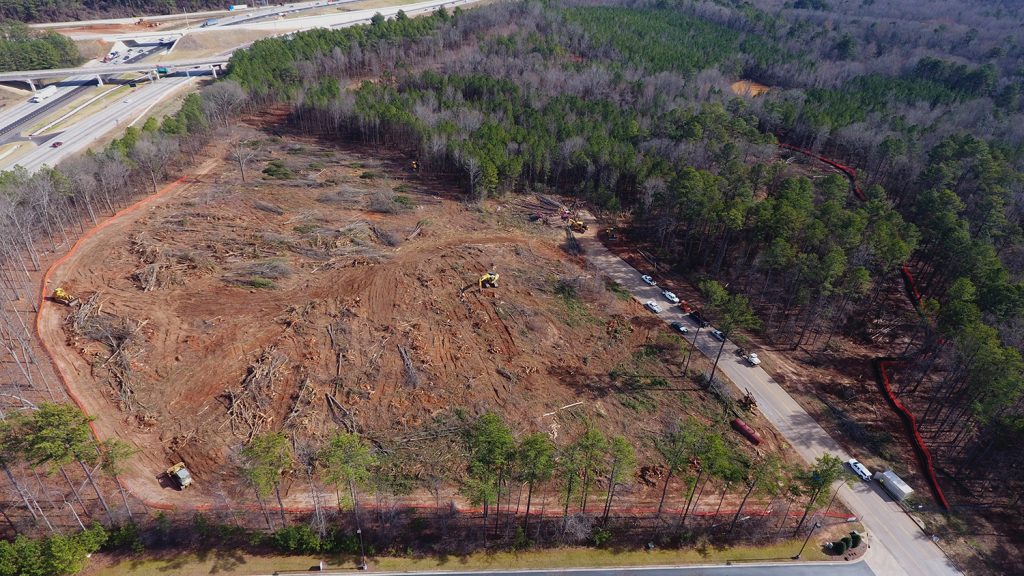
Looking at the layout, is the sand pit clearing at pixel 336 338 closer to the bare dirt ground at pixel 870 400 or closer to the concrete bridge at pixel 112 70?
the bare dirt ground at pixel 870 400

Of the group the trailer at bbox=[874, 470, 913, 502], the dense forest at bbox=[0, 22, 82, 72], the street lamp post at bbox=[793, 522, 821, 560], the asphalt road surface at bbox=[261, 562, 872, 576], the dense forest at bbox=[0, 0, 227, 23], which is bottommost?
the asphalt road surface at bbox=[261, 562, 872, 576]

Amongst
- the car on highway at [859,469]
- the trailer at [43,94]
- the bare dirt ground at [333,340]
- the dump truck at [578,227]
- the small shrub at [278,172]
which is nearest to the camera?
the car on highway at [859,469]

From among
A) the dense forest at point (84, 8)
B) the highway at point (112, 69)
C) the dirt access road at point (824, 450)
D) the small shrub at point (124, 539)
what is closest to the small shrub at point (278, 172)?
the dirt access road at point (824, 450)

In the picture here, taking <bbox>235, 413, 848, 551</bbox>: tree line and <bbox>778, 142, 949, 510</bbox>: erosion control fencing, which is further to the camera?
<bbox>778, 142, 949, 510</bbox>: erosion control fencing

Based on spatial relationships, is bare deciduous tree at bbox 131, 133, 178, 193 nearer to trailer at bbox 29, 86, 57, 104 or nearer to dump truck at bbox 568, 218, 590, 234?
dump truck at bbox 568, 218, 590, 234

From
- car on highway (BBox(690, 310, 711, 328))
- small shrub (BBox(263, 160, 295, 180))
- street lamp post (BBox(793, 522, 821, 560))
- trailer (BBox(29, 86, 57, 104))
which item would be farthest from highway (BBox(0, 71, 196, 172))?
street lamp post (BBox(793, 522, 821, 560))

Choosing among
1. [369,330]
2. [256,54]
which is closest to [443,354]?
[369,330]
